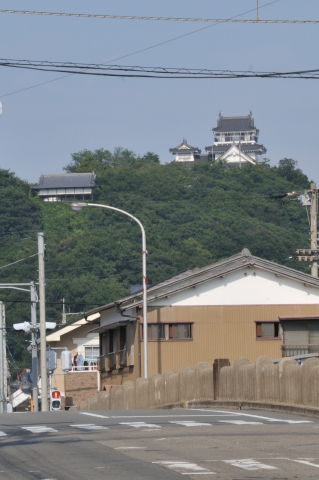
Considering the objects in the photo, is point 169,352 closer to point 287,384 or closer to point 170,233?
point 287,384

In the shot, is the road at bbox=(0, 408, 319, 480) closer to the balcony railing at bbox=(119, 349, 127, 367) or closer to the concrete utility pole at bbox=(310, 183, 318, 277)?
the balcony railing at bbox=(119, 349, 127, 367)

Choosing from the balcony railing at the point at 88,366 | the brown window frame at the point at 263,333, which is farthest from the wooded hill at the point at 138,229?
the brown window frame at the point at 263,333

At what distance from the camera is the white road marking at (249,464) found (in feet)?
34.2

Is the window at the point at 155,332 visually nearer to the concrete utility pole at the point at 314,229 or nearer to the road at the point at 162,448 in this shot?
the concrete utility pole at the point at 314,229

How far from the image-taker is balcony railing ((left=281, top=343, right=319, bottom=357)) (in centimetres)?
3575

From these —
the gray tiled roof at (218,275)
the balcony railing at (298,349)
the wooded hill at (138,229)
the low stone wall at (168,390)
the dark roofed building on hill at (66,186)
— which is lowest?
the low stone wall at (168,390)

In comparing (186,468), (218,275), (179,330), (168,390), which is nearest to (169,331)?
(179,330)

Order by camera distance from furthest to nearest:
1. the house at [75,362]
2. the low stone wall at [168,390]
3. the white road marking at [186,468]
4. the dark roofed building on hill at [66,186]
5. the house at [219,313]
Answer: the dark roofed building on hill at [66,186] < the house at [75,362] < the house at [219,313] < the low stone wall at [168,390] < the white road marking at [186,468]

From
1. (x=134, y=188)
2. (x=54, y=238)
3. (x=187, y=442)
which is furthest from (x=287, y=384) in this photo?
(x=134, y=188)

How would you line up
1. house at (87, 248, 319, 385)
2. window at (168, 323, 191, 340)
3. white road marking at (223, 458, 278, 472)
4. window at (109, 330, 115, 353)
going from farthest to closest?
1. window at (109, 330, 115, 353)
2. window at (168, 323, 191, 340)
3. house at (87, 248, 319, 385)
4. white road marking at (223, 458, 278, 472)

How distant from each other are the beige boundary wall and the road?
99cm

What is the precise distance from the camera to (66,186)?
497ft

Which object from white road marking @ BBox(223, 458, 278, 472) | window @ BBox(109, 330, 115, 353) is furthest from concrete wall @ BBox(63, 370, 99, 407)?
white road marking @ BBox(223, 458, 278, 472)

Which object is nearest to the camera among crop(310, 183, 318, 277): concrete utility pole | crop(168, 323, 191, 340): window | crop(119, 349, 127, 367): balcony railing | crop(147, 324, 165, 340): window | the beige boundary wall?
the beige boundary wall
